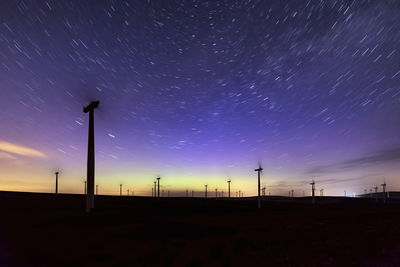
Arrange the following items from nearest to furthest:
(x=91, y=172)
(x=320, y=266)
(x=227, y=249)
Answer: (x=320, y=266) < (x=227, y=249) < (x=91, y=172)

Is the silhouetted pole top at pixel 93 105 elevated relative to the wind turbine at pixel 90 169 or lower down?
elevated

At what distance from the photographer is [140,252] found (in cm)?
1325

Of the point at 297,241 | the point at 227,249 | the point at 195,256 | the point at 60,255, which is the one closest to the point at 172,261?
A: the point at 195,256

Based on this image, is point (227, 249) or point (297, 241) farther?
point (297, 241)

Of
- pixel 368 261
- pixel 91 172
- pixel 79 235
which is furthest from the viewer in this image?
pixel 91 172

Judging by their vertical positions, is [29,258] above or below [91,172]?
below

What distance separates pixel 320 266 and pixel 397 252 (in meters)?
5.22

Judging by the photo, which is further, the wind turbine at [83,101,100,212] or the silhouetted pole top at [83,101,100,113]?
the silhouetted pole top at [83,101,100,113]

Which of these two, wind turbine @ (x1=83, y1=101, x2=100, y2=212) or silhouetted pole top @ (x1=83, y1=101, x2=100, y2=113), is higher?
silhouetted pole top @ (x1=83, y1=101, x2=100, y2=113)

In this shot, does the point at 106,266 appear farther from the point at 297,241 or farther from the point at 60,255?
the point at 297,241

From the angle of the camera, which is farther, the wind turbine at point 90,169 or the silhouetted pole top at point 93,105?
the silhouetted pole top at point 93,105

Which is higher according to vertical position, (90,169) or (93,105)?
(93,105)

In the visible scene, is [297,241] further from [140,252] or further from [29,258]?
[29,258]

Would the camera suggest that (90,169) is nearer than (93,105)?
Yes
